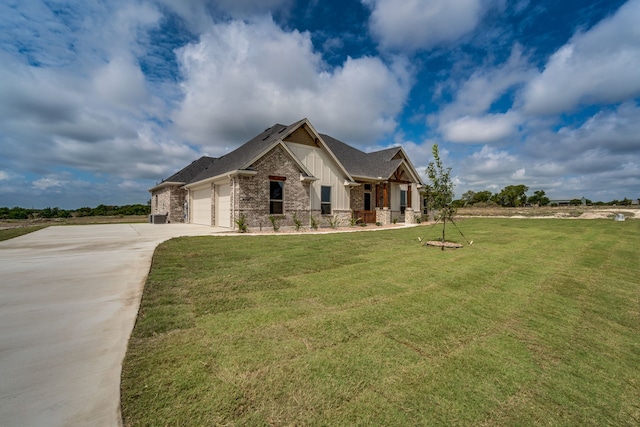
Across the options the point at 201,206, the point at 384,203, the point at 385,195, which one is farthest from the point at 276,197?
the point at 385,195

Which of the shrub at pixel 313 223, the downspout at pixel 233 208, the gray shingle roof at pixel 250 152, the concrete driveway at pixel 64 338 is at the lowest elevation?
the concrete driveway at pixel 64 338

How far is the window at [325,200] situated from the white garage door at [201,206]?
794 cm

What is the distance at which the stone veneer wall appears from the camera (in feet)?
49.8

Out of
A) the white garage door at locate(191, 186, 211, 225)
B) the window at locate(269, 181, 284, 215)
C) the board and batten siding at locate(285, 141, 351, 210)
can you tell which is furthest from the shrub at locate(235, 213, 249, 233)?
the white garage door at locate(191, 186, 211, 225)

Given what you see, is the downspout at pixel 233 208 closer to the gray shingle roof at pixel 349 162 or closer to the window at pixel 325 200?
the window at pixel 325 200

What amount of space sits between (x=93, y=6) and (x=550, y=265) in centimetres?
1540

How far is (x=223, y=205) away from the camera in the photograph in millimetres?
17156

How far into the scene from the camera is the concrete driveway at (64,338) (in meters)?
2.01

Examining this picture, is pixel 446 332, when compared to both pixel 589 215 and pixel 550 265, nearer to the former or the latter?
pixel 550 265

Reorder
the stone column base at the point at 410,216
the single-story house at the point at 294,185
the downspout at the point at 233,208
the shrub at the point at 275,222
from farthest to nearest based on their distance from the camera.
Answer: the stone column base at the point at 410,216 < the single-story house at the point at 294,185 < the shrub at the point at 275,222 < the downspout at the point at 233,208

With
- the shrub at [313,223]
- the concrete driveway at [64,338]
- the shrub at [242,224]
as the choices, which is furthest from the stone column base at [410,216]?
the concrete driveway at [64,338]

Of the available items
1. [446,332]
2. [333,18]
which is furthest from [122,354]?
[333,18]

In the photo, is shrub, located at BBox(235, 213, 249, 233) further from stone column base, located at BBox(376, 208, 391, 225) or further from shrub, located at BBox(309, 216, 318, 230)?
stone column base, located at BBox(376, 208, 391, 225)

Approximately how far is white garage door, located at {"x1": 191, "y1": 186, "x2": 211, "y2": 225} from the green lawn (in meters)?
14.3
